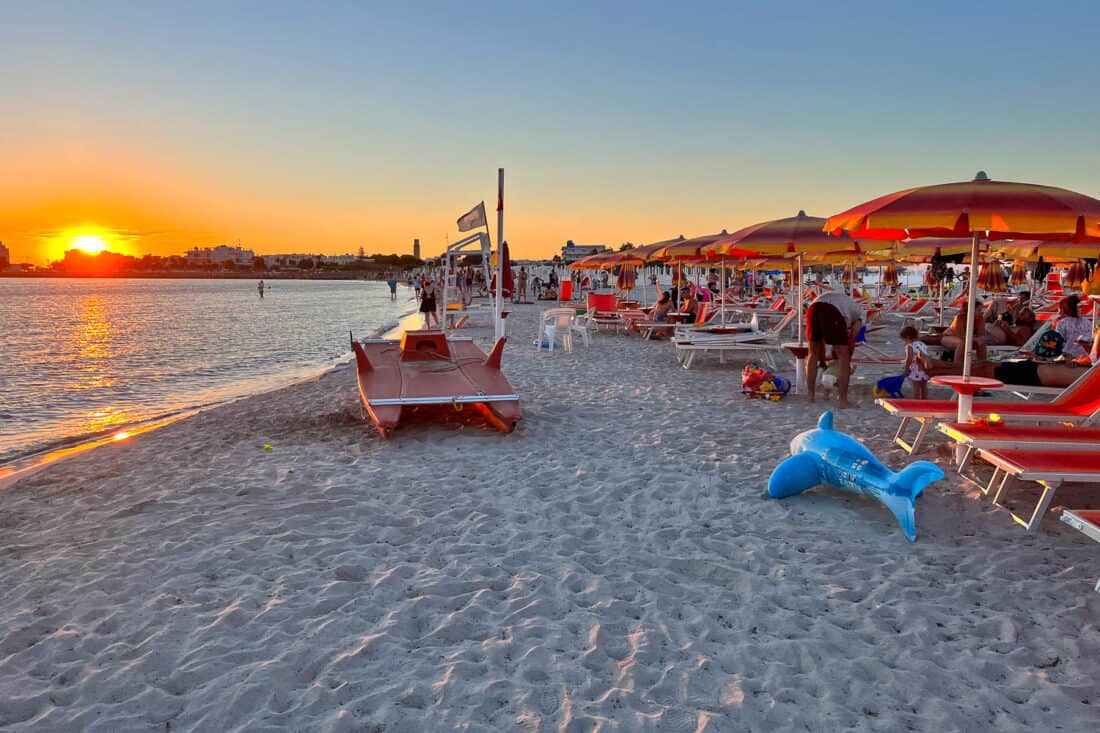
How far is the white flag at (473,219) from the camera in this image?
9.27 meters

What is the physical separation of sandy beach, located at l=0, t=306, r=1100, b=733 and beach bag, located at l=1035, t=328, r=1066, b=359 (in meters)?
3.52

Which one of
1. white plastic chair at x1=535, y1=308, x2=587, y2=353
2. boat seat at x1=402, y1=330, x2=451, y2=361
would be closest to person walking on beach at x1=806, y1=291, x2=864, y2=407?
boat seat at x1=402, y1=330, x2=451, y2=361

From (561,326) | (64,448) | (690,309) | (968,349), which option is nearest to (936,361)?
(968,349)

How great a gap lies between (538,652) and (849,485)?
242 cm

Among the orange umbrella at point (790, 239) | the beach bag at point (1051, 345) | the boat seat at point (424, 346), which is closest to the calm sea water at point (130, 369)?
the boat seat at point (424, 346)

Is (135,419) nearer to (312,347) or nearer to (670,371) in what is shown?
(670,371)

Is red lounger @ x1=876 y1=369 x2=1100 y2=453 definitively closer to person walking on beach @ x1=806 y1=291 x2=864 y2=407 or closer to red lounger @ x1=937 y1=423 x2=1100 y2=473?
red lounger @ x1=937 y1=423 x2=1100 y2=473

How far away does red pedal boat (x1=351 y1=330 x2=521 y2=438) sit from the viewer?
20.0 ft

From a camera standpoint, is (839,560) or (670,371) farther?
(670,371)

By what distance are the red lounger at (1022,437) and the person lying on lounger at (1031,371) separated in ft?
7.16

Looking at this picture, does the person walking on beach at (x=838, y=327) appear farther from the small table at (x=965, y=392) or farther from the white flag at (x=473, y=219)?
the white flag at (x=473, y=219)

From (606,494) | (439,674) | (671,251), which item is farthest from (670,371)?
(439,674)

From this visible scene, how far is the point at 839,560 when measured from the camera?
11.2 ft

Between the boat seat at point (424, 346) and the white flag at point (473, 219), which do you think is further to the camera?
the white flag at point (473, 219)
